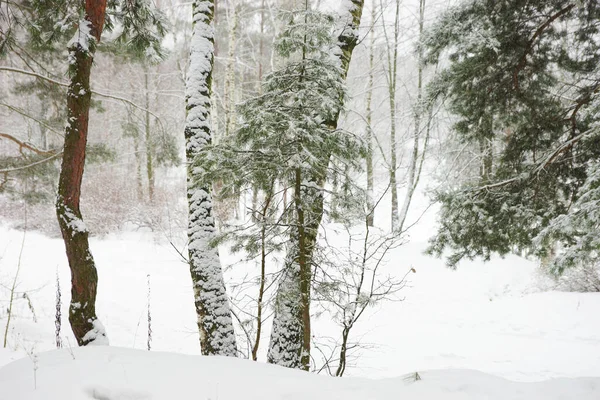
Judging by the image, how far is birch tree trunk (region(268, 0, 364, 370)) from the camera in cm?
366

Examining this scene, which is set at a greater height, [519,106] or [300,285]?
[519,106]

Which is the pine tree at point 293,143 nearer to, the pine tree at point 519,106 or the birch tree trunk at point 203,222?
the birch tree trunk at point 203,222

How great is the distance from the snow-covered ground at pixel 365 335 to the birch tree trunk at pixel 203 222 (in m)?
1.45

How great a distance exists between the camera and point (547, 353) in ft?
19.1

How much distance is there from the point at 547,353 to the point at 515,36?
5217 millimetres

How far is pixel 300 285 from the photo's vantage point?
3670 mm

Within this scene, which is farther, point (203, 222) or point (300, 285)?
point (203, 222)

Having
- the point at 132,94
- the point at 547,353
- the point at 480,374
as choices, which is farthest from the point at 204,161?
the point at 132,94

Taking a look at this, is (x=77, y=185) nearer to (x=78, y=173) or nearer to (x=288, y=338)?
(x=78, y=173)

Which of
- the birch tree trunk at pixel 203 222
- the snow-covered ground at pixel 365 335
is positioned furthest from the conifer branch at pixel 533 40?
the birch tree trunk at pixel 203 222

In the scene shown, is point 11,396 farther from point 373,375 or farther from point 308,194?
point 373,375

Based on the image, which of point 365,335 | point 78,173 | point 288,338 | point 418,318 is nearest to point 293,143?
point 78,173

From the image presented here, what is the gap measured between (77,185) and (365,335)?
5942 mm

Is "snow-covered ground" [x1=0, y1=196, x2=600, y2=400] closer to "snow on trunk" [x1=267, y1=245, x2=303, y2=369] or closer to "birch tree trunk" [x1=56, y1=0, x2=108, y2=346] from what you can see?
"birch tree trunk" [x1=56, y1=0, x2=108, y2=346]
